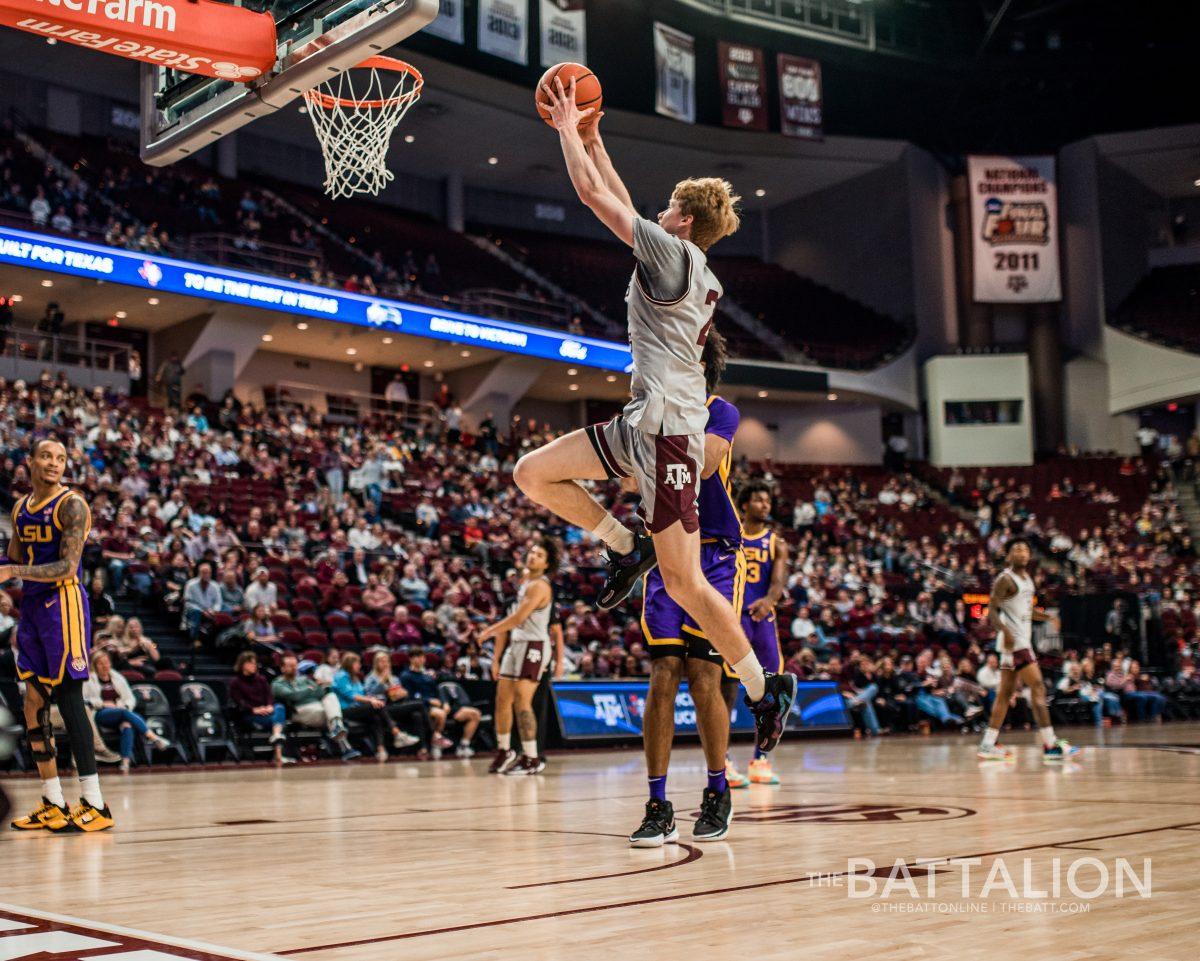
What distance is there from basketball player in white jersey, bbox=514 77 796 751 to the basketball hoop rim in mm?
4045

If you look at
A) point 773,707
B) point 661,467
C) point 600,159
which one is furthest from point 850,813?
point 600,159

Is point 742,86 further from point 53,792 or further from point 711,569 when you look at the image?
point 53,792

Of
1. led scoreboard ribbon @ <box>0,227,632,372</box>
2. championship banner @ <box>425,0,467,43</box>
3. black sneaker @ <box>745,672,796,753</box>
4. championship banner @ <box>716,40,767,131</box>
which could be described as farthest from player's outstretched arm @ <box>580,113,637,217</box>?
championship banner @ <box>716,40,767,131</box>

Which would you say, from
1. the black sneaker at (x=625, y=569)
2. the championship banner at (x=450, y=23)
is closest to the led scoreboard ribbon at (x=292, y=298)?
the championship banner at (x=450, y=23)

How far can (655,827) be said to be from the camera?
5344 millimetres

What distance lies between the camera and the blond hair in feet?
16.8

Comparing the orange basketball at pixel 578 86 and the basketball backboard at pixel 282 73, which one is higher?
the basketball backboard at pixel 282 73

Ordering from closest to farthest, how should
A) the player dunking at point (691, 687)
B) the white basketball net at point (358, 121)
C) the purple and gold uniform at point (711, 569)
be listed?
the player dunking at point (691, 687), the purple and gold uniform at point (711, 569), the white basketball net at point (358, 121)

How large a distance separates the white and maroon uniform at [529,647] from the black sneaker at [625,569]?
5.75m

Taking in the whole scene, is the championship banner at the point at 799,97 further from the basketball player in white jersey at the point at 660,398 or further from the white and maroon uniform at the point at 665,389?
the white and maroon uniform at the point at 665,389

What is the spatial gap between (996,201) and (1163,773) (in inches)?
1301

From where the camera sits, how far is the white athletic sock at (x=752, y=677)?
521 centimetres

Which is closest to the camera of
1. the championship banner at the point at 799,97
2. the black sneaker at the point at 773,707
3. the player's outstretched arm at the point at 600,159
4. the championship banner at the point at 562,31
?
the player's outstretched arm at the point at 600,159

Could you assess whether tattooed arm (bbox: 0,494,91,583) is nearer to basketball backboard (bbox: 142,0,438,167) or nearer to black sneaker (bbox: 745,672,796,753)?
basketball backboard (bbox: 142,0,438,167)
